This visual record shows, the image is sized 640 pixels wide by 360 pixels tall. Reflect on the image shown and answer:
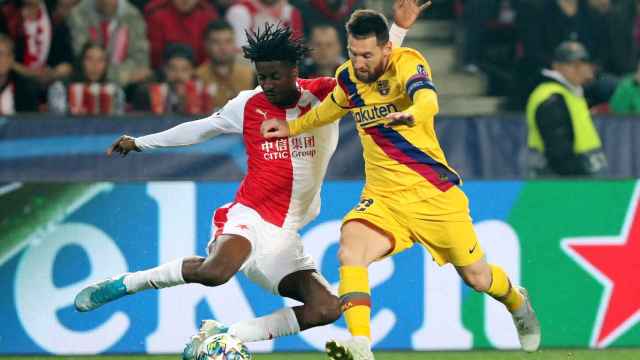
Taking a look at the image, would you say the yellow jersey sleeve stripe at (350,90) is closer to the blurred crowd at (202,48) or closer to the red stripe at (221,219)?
the red stripe at (221,219)

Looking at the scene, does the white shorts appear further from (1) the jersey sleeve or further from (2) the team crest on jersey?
(2) the team crest on jersey

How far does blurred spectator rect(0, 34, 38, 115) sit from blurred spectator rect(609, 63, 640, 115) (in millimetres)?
4663

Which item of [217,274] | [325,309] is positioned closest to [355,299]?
[325,309]

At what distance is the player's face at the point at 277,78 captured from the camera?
755 cm

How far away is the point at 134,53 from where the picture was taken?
11.8m

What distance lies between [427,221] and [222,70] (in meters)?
4.41

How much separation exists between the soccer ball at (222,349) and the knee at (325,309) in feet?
1.53

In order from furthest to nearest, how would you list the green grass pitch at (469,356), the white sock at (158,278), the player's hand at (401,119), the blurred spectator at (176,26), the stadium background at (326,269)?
the blurred spectator at (176,26) < the stadium background at (326,269) < the green grass pitch at (469,356) < the white sock at (158,278) < the player's hand at (401,119)

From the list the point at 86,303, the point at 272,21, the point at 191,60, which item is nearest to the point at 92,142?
the point at 191,60

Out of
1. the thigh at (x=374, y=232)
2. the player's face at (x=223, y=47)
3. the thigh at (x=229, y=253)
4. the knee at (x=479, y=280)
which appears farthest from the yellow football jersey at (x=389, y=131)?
the player's face at (x=223, y=47)

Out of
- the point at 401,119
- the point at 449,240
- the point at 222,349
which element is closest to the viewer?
the point at 401,119

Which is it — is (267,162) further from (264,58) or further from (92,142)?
(92,142)

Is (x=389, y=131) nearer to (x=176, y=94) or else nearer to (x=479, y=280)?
(x=479, y=280)

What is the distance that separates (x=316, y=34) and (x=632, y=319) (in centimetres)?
367
